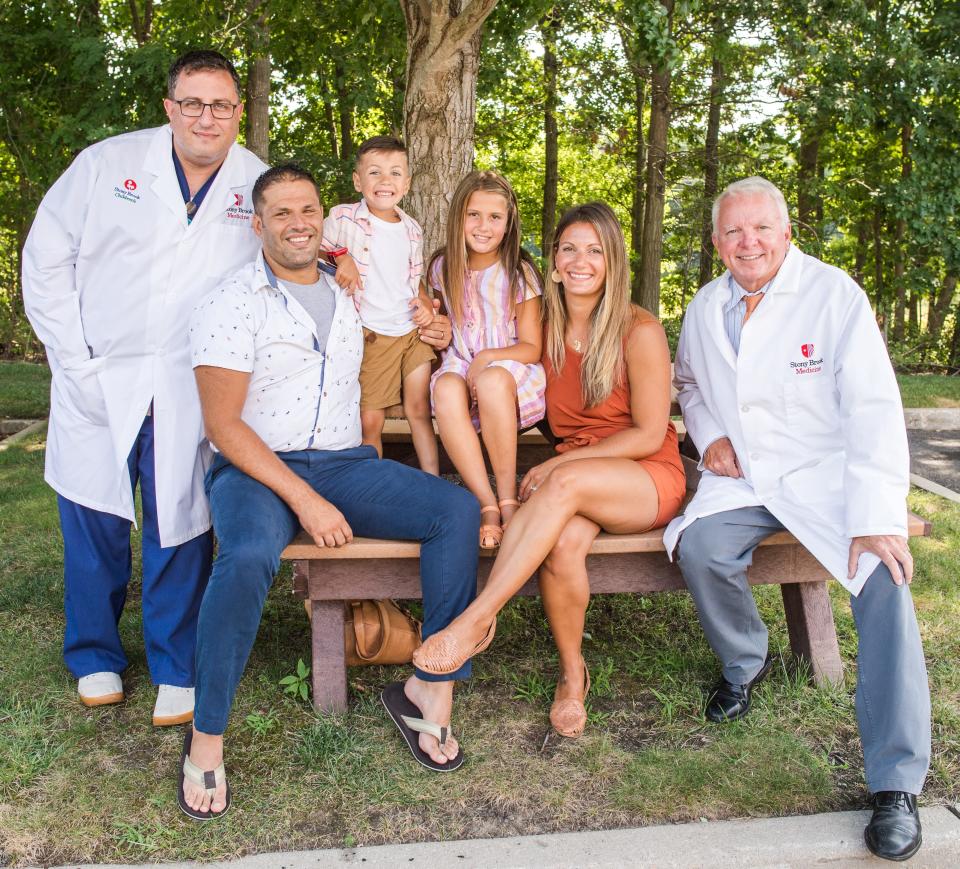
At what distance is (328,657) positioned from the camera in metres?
3.40

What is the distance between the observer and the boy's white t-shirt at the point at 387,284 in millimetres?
3861

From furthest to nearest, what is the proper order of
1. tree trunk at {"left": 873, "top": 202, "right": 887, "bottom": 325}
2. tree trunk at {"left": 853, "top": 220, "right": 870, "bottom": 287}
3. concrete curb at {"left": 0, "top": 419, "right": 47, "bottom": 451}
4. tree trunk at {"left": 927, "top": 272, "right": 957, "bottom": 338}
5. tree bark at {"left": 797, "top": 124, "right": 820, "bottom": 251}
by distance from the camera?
1. tree trunk at {"left": 853, "top": 220, "right": 870, "bottom": 287}
2. tree trunk at {"left": 873, "top": 202, "right": 887, "bottom": 325}
3. tree trunk at {"left": 927, "top": 272, "right": 957, "bottom": 338}
4. tree bark at {"left": 797, "top": 124, "right": 820, "bottom": 251}
5. concrete curb at {"left": 0, "top": 419, "right": 47, "bottom": 451}

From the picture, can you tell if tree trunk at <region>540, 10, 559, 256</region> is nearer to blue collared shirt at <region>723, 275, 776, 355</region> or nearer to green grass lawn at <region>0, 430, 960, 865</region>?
blue collared shirt at <region>723, 275, 776, 355</region>

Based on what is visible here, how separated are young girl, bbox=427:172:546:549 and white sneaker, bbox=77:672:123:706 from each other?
1.47 m

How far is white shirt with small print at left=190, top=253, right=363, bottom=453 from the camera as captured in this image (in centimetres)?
318

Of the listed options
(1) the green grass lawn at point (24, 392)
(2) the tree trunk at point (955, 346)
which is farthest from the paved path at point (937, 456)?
(1) the green grass lawn at point (24, 392)

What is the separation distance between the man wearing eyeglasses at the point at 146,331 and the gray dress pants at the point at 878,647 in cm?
178

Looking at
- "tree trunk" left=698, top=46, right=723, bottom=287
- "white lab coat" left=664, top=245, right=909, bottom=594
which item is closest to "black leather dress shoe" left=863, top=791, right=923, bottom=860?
"white lab coat" left=664, top=245, right=909, bottom=594

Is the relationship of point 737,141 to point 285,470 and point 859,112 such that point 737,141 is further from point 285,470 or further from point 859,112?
point 285,470

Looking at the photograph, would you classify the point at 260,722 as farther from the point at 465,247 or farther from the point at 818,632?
the point at 818,632

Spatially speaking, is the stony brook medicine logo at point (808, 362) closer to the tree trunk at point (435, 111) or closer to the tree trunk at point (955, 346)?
the tree trunk at point (435, 111)

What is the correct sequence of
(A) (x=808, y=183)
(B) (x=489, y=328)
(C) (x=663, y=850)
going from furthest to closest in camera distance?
(A) (x=808, y=183)
(B) (x=489, y=328)
(C) (x=663, y=850)

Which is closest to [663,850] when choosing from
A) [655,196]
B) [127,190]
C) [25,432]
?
[127,190]

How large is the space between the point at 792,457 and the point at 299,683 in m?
1.95
